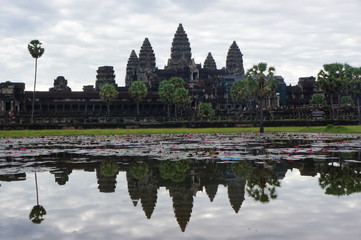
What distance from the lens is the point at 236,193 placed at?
1298 cm

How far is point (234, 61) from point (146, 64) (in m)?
34.6

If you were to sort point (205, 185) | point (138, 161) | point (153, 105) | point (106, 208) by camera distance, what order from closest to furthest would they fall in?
point (106, 208), point (205, 185), point (138, 161), point (153, 105)

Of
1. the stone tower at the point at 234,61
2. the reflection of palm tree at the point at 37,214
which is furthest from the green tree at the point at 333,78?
the stone tower at the point at 234,61

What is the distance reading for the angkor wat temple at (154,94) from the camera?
119m

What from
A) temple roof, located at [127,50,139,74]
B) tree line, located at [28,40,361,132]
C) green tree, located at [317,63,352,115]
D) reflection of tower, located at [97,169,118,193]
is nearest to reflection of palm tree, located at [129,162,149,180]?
reflection of tower, located at [97,169,118,193]

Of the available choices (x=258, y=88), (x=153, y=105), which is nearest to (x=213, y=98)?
(x=153, y=105)

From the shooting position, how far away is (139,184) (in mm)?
14867

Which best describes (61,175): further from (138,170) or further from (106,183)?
(106,183)

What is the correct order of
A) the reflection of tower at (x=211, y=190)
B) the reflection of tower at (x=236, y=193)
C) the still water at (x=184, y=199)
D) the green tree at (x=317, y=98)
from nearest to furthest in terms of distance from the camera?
1. the still water at (x=184, y=199)
2. the reflection of tower at (x=236, y=193)
3. the reflection of tower at (x=211, y=190)
4. the green tree at (x=317, y=98)

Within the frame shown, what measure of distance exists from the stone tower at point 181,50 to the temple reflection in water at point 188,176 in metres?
146

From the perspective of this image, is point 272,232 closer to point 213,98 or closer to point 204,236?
point 204,236

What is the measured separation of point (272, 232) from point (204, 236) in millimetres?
1164

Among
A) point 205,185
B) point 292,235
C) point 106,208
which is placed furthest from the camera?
point 205,185

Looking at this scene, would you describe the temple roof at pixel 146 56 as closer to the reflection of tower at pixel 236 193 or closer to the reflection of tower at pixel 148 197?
the reflection of tower at pixel 236 193
